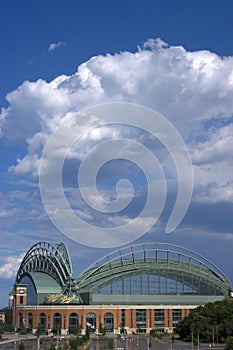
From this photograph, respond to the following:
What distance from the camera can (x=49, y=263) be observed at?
5861 inches

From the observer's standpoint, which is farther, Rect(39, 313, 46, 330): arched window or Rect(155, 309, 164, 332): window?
Rect(155, 309, 164, 332): window

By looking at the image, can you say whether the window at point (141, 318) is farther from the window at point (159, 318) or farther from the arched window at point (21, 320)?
the arched window at point (21, 320)

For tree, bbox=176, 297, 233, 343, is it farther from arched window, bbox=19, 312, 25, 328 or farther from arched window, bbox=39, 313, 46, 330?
arched window, bbox=19, 312, 25, 328

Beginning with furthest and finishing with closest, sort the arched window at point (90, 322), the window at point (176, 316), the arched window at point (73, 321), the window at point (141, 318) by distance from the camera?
the window at point (176, 316)
the window at point (141, 318)
the arched window at point (90, 322)
the arched window at point (73, 321)

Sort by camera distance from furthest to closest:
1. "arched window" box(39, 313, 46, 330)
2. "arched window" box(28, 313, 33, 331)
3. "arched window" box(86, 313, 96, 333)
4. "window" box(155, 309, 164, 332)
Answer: "arched window" box(28, 313, 33, 331), "window" box(155, 309, 164, 332), "arched window" box(39, 313, 46, 330), "arched window" box(86, 313, 96, 333)

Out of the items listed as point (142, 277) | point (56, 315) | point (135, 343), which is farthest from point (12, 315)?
point (135, 343)

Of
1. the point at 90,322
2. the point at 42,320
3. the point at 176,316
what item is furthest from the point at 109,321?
the point at 176,316

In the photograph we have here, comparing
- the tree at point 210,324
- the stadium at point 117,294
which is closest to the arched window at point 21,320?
the stadium at point 117,294

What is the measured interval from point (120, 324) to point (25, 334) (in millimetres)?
21422

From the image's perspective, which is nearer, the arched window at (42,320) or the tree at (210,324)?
the tree at (210,324)

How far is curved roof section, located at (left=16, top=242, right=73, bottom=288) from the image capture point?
143 m

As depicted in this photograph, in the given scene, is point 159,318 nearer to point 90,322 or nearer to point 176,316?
point 176,316

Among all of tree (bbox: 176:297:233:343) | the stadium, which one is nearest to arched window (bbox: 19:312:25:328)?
the stadium

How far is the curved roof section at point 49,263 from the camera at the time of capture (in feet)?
468
